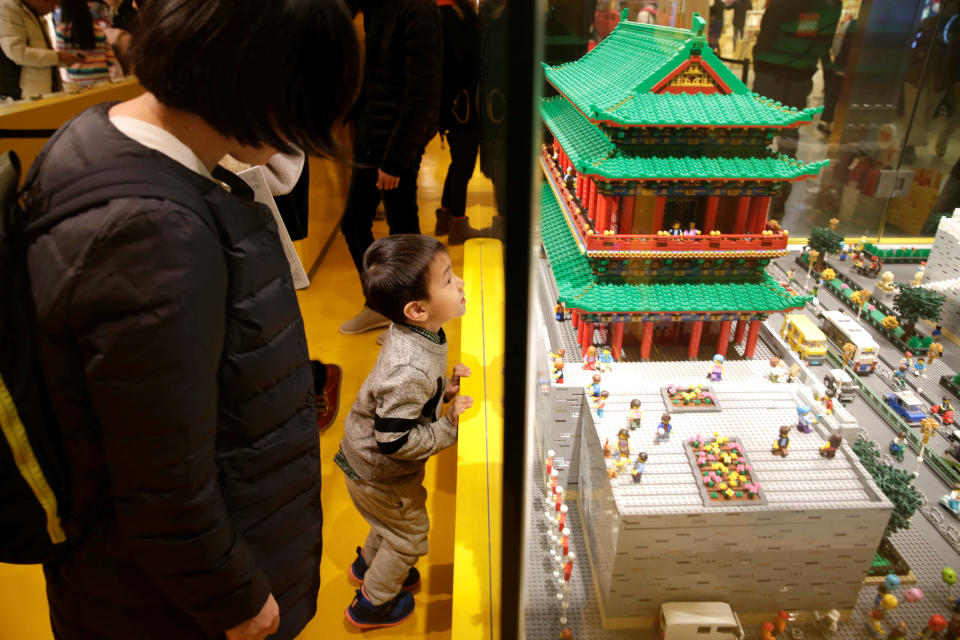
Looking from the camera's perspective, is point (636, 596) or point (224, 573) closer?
point (224, 573)

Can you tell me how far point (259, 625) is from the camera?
0.58 metres

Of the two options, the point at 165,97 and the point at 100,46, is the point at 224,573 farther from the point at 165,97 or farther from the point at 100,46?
the point at 100,46

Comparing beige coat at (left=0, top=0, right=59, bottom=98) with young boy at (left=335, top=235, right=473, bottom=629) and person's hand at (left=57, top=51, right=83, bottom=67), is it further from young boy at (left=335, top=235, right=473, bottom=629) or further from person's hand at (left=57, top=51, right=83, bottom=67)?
young boy at (left=335, top=235, right=473, bottom=629)

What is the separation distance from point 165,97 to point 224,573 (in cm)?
40

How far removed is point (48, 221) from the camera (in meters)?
0.42

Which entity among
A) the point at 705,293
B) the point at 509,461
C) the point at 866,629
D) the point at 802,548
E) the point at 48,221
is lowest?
the point at 866,629

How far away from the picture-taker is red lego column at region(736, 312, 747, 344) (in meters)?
1.89

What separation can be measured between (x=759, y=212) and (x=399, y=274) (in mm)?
1342

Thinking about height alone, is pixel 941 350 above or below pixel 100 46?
below

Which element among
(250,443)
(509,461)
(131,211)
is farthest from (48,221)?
(509,461)

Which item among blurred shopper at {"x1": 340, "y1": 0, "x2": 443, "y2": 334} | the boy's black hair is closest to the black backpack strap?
the boy's black hair

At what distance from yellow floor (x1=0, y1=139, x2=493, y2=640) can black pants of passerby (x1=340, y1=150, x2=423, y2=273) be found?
0.91 feet

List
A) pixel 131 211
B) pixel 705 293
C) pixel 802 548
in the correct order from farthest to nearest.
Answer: pixel 705 293
pixel 802 548
pixel 131 211

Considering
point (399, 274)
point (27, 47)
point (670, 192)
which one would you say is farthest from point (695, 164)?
point (27, 47)
